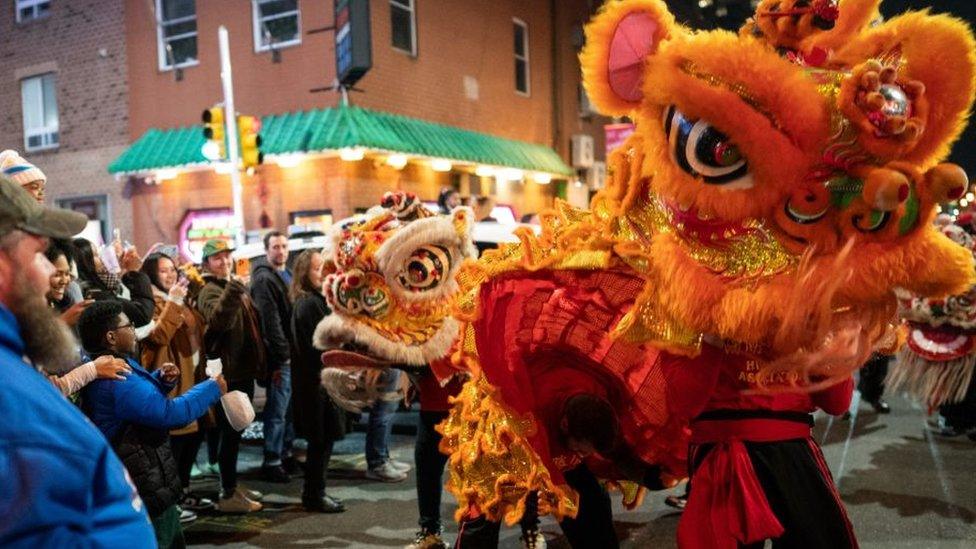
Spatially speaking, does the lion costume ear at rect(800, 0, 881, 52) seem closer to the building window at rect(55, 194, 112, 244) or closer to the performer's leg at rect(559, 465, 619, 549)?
the performer's leg at rect(559, 465, 619, 549)

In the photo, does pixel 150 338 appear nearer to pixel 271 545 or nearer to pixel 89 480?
pixel 271 545

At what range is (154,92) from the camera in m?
14.7

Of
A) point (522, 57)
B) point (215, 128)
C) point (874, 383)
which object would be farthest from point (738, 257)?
point (522, 57)

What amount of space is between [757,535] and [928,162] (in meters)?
1.12

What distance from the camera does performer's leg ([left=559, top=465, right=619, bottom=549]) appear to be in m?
3.20

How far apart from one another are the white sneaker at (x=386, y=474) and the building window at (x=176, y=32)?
10.00 meters

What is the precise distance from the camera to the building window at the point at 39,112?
1597cm

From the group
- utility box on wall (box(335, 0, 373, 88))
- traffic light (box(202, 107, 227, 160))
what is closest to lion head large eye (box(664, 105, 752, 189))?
utility box on wall (box(335, 0, 373, 88))

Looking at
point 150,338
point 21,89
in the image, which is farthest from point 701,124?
point 21,89

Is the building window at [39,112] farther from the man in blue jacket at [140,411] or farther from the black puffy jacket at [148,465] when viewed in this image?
the black puffy jacket at [148,465]

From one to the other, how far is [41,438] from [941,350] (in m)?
7.19

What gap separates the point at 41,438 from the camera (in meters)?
1.59

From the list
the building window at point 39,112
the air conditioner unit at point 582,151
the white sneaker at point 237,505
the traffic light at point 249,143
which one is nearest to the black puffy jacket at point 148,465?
the white sneaker at point 237,505

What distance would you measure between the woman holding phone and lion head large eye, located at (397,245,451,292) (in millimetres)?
2507
